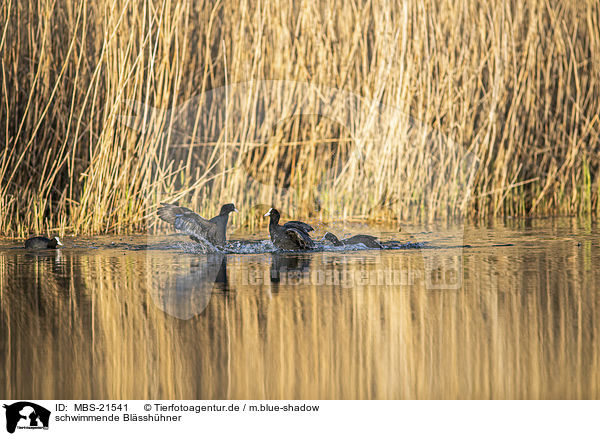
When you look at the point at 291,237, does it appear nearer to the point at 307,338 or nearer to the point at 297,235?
the point at 297,235

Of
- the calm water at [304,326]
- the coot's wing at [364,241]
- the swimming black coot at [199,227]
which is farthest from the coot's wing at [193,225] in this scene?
the coot's wing at [364,241]

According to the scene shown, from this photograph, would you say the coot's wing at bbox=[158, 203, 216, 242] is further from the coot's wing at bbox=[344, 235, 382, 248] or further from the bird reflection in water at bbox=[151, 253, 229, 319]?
the coot's wing at bbox=[344, 235, 382, 248]

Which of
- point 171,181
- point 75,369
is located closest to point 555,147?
point 171,181

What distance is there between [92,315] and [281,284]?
43.9 inches

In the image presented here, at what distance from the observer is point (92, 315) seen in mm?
3883

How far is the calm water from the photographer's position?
2.82 meters

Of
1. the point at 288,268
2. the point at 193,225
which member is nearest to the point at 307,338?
the point at 288,268

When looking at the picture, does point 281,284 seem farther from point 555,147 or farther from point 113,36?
point 555,147

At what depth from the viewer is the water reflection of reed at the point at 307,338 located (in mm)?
2807

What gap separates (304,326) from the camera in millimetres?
3570

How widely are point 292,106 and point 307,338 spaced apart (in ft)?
15.5

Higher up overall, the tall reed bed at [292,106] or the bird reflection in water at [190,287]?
the tall reed bed at [292,106]
